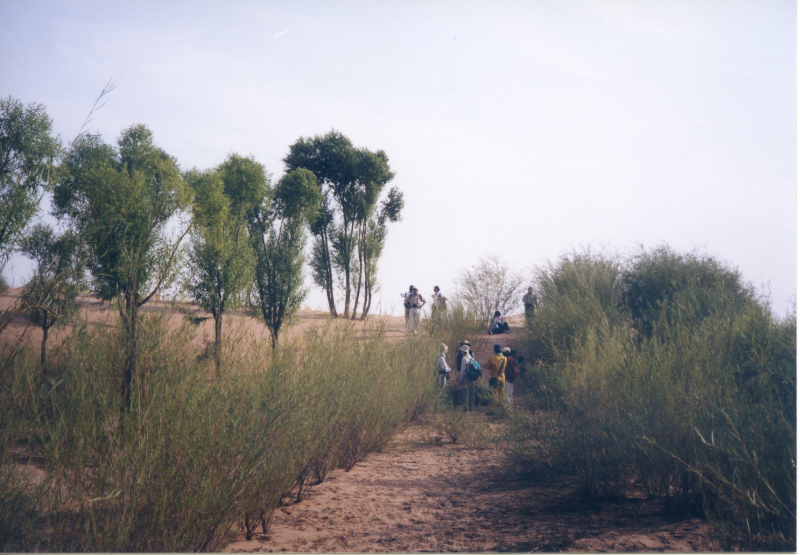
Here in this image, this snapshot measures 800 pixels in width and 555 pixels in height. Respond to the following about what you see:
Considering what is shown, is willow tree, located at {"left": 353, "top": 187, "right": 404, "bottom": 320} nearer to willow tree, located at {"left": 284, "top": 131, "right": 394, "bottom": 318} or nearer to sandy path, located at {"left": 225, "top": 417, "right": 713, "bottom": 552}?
willow tree, located at {"left": 284, "top": 131, "right": 394, "bottom": 318}

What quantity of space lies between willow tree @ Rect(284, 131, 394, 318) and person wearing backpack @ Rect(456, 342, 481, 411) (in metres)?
12.4

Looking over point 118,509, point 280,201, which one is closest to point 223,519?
point 118,509

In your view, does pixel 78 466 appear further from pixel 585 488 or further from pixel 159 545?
pixel 585 488

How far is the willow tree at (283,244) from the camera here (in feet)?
48.9

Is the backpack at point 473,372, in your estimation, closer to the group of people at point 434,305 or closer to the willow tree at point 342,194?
the group of people at point 434,305

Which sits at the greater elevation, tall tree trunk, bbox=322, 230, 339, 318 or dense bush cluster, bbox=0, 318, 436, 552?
tall tree trunk, bbox=322, 230, 339, 318

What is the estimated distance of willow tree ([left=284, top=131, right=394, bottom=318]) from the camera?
2281 cm

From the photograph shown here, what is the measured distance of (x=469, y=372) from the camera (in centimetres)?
1025

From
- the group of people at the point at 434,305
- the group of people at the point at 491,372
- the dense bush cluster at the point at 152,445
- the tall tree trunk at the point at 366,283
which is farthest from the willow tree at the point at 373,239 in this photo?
the dense bush cluster at the point at 152,445

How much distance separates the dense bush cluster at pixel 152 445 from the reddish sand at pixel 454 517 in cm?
34

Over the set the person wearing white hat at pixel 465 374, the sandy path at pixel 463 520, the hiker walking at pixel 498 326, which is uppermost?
the hiker walking at pixel 498 326

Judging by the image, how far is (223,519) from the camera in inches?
139

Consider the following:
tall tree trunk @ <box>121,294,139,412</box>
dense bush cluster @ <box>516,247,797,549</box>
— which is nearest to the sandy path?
dense bush cluster @ <box>516,247,797,549</box>

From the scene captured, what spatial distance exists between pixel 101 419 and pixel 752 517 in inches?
174
